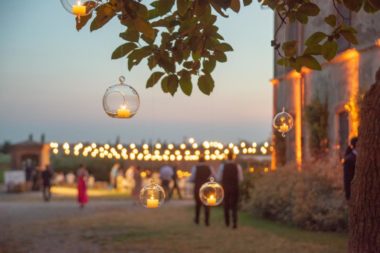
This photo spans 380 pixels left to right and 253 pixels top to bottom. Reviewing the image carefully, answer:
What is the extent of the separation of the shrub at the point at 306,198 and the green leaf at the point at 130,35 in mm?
9483

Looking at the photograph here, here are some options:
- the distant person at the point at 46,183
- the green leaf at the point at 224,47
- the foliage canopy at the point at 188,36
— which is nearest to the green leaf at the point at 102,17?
the foliage canopy at the point at 188,36

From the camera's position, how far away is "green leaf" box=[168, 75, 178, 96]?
455 centimetres

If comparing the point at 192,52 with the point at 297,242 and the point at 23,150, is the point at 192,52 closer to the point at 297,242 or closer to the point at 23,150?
the point at 297,242

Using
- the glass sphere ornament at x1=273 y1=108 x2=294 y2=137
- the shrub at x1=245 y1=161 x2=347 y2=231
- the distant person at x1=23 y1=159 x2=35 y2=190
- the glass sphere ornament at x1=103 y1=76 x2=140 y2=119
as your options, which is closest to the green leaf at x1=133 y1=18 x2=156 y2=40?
the glass sphere ornament at x1=103 y1=76 x2=140 y2=119

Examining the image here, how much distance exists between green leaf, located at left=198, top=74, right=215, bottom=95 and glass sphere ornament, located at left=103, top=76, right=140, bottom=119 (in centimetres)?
140

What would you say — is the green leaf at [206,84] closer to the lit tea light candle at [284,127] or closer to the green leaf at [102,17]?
the green leaf at [102,17]

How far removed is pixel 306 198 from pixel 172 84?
9886 mm

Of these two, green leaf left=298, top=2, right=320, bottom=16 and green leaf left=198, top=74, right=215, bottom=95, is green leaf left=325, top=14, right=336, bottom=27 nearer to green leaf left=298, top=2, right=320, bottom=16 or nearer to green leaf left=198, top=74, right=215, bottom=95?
green leaf left=298, top=2, right=320, bottom=16

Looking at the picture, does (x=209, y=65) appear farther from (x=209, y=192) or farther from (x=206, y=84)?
(x=209, y=192)

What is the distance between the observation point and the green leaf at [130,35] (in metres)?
4.29

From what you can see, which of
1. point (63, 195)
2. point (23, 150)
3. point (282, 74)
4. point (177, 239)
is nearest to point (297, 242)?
point (177, 239)

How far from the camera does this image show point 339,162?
1584cm

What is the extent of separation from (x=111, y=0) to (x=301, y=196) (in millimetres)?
10385

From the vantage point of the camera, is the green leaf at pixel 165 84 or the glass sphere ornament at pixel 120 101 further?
the glass sphere ornament at pixel 120 101
